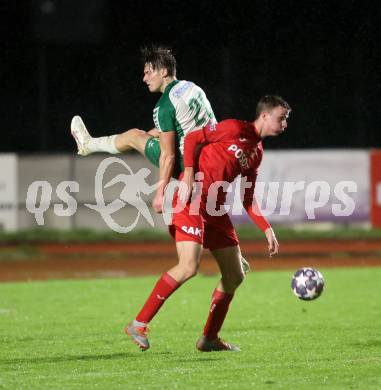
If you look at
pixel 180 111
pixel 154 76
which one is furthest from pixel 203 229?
pixel 154 76

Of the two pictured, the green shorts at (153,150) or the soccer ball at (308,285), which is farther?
the soccer ball at (308,285)

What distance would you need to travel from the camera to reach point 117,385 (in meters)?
6.47

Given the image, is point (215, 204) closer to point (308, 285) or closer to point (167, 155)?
point (167, 155)

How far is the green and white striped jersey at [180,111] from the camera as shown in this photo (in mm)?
7914

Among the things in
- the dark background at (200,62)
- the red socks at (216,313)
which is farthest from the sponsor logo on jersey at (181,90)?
the dark background at (200,62)

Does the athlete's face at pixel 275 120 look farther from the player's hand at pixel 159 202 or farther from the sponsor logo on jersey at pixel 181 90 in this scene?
the player's hand at pixel 159 202

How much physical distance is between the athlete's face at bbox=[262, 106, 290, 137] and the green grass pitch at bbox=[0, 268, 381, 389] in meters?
1.91

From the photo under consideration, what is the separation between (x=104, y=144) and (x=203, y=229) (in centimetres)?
222

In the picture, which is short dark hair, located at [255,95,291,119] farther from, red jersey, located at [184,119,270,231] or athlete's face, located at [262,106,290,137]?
red jersey, located at [184,119,270,231]

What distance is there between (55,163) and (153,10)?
45.5ft

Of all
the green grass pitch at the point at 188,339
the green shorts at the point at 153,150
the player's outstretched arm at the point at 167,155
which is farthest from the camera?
the green shorts at the point at 153,150

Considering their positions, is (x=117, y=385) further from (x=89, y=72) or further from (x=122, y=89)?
(x=89, y=72)

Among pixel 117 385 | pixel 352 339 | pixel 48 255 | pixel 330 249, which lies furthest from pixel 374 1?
pixel 117 385

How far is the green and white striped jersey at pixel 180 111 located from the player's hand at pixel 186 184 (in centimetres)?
50
